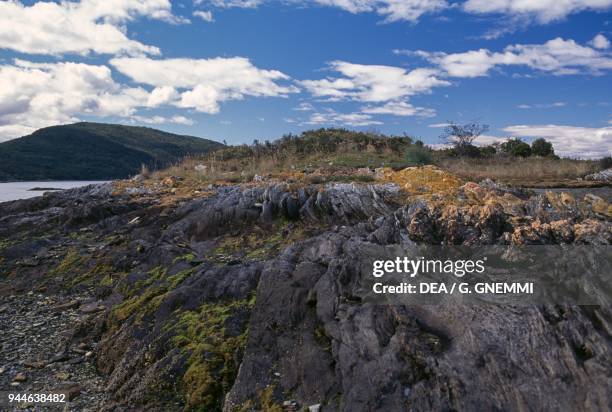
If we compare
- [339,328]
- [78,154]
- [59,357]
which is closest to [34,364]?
[59,357]

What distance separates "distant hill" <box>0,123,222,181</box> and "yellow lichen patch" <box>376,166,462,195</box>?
137 ft

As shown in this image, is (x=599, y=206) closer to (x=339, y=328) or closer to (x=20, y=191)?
(x=339, y=328)

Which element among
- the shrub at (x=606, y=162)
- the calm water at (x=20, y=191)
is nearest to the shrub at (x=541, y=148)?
the shrub at (x=606, y=162)

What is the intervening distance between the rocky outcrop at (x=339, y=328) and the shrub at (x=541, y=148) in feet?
144

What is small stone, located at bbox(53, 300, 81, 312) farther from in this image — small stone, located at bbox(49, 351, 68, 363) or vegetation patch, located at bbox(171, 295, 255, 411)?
vegetation patch, located at bbox(171, 295, 255, 411)

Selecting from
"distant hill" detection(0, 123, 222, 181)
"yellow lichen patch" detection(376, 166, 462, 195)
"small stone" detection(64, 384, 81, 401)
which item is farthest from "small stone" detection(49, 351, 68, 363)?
"distant hill" detection(0, 123, 222, 181)

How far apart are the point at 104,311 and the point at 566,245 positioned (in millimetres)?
10144

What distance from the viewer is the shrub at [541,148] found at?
48509mm

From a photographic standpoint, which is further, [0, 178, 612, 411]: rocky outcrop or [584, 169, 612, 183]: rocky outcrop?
[584, 169, 612, 183]: rocky outcrop

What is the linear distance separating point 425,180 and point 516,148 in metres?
42.0

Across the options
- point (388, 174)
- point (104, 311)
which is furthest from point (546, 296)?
point (388, 174)

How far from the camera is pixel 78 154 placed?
88438 millimetres

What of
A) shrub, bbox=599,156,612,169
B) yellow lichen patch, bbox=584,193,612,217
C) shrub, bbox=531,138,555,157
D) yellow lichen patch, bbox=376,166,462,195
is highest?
shrub, bbox=531,138,555,157

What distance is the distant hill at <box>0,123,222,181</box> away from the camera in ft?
231
